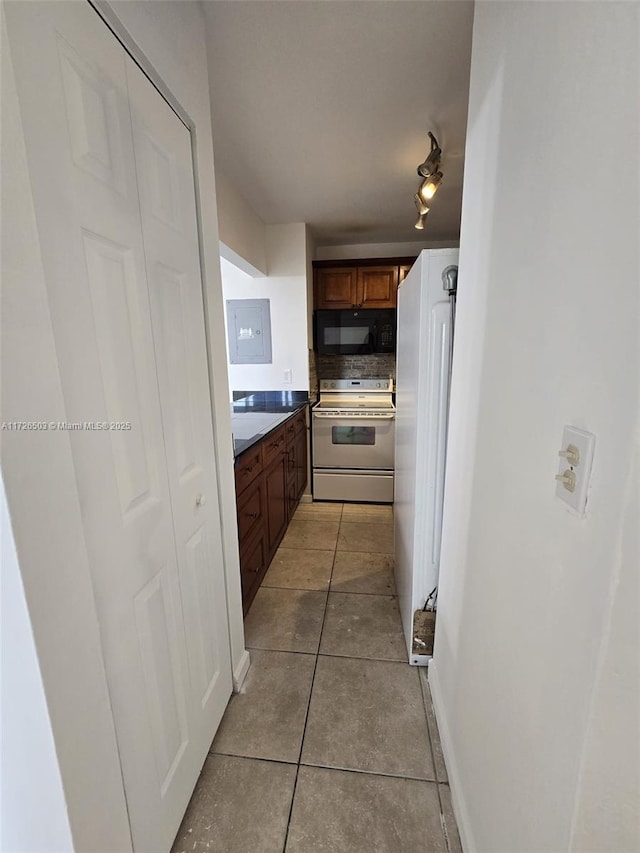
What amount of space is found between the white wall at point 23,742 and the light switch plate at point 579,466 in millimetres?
802

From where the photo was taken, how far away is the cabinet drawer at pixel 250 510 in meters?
1.79

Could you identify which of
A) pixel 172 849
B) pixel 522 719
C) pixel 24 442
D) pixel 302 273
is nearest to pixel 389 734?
pixel 172 849

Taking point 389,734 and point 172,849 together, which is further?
point 389,734

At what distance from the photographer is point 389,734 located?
131 centimetres

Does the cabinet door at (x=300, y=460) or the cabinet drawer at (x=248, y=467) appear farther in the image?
the cabinet door at (x=300, y=460)

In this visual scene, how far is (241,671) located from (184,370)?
1279 mm

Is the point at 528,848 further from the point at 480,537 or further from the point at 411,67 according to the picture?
the point at 411,67

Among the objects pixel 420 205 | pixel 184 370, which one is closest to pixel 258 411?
pixel 420 205

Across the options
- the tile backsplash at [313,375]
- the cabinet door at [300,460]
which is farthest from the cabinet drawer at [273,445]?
the tile backsplash at [313,375]

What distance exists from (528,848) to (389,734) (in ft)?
2.48

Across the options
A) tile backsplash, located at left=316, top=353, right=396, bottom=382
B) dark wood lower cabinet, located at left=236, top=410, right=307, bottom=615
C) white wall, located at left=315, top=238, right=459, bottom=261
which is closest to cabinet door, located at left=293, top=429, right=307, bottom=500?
dark wood lower cabinet, located at left=236, top=410, right=307, bottom=615

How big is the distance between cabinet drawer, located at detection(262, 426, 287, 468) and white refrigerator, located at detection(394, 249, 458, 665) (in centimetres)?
87

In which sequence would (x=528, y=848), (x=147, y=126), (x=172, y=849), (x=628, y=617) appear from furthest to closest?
(x=172, y=849) → (x=147, y=126) → (x=528, y=848) → (x=628, y=617)

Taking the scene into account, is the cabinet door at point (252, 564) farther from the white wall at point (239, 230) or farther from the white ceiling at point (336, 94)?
the white ceiling at point (336, 94)
